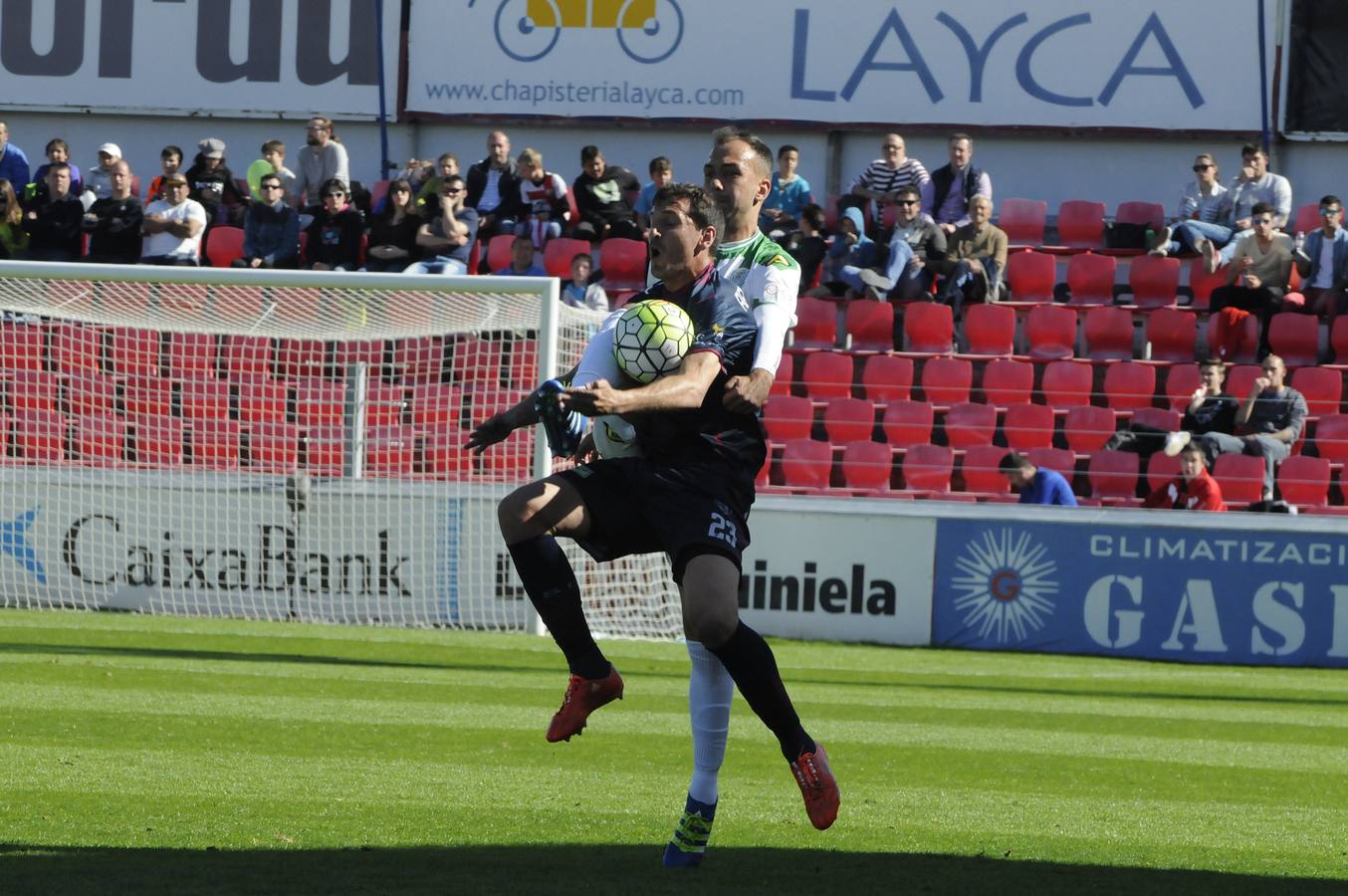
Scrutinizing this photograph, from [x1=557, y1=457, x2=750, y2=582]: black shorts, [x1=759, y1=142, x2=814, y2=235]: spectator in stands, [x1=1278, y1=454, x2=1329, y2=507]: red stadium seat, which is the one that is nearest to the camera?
[x1=557, y1=457, x2=750, y2=582]: black shorts

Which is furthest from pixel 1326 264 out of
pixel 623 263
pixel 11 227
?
pixel 11 227

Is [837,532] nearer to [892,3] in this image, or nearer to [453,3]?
[892,3]

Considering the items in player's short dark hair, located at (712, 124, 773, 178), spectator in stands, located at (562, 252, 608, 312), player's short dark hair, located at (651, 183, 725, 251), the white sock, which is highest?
spectator in stands, located at (562, 252, 608, 312)

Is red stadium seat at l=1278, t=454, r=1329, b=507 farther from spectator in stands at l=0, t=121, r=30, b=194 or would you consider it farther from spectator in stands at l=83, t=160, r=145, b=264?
spectator in stands at l=0, t=121, r=30, b=194

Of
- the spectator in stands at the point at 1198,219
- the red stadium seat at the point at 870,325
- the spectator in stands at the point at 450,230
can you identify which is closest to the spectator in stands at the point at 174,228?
the spectator in stands at the point at 450,230

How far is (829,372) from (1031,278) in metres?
2.69

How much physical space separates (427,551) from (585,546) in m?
8.54

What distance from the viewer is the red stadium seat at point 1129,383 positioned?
1573cm

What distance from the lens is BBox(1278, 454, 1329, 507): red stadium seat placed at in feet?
47.4

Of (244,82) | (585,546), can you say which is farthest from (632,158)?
(585,546)

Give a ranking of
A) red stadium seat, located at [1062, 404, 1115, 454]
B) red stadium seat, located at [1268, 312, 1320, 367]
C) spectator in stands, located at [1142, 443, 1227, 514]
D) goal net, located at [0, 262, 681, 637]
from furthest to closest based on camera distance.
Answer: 1. red stadium seat, located at [1268, 312, 1320, 367]
2. red stadium seat, located at [1062, 404, 1115, 454]
3. spectator in stands, located at [1142, 443, 1227, 514]
4. goal net, located at [0, 262, 681, 637]

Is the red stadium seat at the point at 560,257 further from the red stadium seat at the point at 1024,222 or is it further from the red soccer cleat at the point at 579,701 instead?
the red soccer cleat at the point at 579,701

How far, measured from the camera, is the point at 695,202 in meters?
5.10

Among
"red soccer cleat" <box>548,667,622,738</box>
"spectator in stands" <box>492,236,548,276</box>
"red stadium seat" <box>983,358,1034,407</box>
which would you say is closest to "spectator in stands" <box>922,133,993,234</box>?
"red stadium seat" <box>983,358,1034,407</box>
